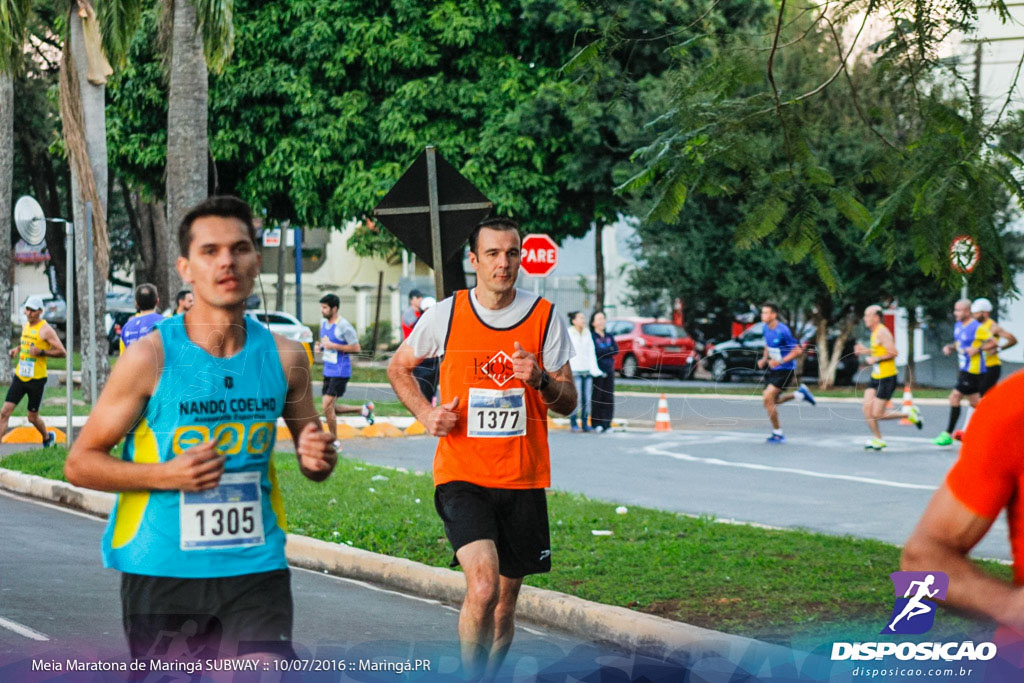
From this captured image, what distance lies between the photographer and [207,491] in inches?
134

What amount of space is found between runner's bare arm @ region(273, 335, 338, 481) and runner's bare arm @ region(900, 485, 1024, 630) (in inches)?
65.8

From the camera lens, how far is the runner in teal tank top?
3398mm

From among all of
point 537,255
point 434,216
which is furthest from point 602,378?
point 434,216

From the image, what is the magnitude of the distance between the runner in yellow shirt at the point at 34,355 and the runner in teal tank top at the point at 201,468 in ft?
38.9

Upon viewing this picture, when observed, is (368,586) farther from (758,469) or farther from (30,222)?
(30,222)

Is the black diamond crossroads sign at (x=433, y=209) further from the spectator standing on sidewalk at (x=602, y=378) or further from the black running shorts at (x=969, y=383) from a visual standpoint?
the spectator standing on sidewalk at (x=602, y=378)

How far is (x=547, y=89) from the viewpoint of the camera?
25531 millimetres

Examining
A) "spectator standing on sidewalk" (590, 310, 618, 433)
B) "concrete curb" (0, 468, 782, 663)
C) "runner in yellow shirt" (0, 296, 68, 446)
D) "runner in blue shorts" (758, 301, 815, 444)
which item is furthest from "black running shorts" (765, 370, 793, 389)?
"concrete curb" (0, 468, 782, 663)

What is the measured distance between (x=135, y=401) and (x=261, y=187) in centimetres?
2434

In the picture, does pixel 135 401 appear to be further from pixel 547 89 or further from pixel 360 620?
pixel 547 89

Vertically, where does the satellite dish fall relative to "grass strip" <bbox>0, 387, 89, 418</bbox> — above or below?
above

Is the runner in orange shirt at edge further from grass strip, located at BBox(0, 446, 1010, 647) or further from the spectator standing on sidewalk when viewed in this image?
the spectator standing on sidewalk

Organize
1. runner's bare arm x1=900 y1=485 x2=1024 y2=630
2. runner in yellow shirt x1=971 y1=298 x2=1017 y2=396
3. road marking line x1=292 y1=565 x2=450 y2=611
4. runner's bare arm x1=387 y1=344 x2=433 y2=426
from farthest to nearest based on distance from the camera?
runner in yellow shirt x1=971 y1=298 x2=1017 y2=396 → road marking line x1=292 y1=565 x2=450 y2=611 → runner's bare arm x1=387 y1=344 x2=433 y2=426 → runner's bare arm x1=900 y1=485 x2=1024 y2=630

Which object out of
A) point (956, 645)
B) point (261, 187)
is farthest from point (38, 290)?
point (956, 645)
